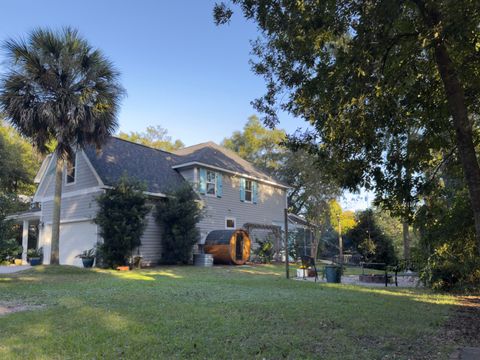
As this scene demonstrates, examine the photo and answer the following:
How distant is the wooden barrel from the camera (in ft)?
58.2

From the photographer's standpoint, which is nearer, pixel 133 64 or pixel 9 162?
pixel 133 64

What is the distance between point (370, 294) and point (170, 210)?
34.2 ft

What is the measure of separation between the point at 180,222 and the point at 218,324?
12.4 m

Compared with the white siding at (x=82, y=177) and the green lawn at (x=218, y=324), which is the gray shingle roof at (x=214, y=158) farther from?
the green lawn at (x=218, y=324)

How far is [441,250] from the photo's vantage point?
31.9 ft

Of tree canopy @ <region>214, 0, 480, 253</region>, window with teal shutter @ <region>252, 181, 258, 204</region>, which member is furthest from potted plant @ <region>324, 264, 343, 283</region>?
window with teal shutter @ <region>252, 181, 258, 204</region>

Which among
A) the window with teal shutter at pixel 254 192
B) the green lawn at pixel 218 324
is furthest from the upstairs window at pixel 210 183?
the green lawn at pixel 218 324

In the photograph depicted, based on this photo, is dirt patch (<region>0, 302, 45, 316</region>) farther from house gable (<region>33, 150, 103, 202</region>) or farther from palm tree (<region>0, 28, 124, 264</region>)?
house gable (<region>33, 150, 103, 202</region>)

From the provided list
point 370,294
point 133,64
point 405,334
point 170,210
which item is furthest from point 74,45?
point 405,334

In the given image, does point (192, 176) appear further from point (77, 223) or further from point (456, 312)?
point (456, 312)

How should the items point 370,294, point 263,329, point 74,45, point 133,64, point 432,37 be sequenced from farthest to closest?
point 133,64 < point 74,45 < point 370,294 < point 263,329 < point 432,37

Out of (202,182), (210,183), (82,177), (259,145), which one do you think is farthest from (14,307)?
(259,145)

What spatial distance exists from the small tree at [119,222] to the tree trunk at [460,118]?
12.2m

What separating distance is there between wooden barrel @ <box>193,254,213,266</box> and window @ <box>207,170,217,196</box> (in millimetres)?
4231
